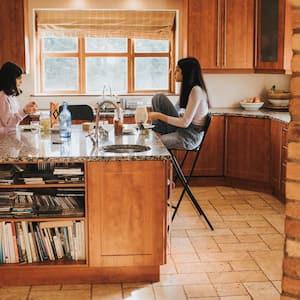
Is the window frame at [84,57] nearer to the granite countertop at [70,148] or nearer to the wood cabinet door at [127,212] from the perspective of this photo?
the granite countertop at [70,148]

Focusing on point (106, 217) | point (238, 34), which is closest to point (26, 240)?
point (106, 217)

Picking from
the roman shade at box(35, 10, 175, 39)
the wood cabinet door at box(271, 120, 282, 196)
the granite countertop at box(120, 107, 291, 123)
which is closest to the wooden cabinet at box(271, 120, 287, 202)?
the wood cabinet door at box(271, 120, 282, 196)

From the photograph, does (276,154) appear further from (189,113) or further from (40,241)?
(40,241)

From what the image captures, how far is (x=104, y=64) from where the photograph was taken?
23.0 feet

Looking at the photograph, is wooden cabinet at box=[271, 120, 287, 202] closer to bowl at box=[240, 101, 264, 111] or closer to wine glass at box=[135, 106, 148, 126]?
bowl at box=[240, 101, 264, 111]

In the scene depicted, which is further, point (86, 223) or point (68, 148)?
point (68, 148)

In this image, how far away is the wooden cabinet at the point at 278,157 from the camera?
5.51m

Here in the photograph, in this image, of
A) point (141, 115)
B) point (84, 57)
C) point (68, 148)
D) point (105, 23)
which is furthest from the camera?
point (84, 57)

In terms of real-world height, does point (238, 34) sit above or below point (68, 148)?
above

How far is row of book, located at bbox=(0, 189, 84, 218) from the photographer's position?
134 inches

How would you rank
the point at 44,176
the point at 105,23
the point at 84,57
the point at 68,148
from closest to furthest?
the point at 44,176 → the point at 68,148 → the point at 105,23 → the point at 84,57

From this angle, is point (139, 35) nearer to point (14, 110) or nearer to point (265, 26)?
point (265, 26)

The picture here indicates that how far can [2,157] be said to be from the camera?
3348mm

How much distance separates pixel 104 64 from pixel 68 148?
3.50 m
